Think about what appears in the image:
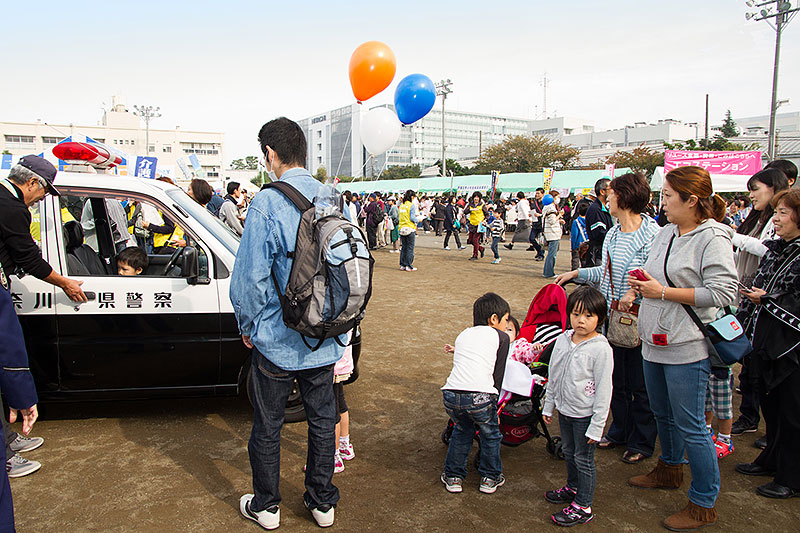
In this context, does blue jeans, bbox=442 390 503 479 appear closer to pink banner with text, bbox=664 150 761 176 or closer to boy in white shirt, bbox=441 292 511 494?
boy in white shirt, bbox=441 292 511 494

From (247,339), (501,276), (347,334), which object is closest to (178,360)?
(247,339)

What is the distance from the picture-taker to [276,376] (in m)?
2.70

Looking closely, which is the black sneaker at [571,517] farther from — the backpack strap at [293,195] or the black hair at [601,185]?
the black hair at [601,185]

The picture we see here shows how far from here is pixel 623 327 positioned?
354 cm

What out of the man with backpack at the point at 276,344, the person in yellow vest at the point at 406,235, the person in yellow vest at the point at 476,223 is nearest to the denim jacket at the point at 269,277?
the man with backpack at the point at 276,344

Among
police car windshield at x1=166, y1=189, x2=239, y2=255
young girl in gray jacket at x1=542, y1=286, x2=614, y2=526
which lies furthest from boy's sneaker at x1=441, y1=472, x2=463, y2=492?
police car windshield at x1=166, y1=189, x2=239, y2=255

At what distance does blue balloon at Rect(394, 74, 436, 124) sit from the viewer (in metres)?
12.4

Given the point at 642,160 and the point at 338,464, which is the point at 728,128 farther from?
the point at 338,464

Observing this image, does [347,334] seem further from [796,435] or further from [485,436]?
[796,435]

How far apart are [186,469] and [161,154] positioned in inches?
2995

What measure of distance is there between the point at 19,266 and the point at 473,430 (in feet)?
10.0

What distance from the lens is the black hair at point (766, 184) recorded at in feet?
12.8

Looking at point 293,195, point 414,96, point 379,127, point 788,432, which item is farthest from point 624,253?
point 379,127

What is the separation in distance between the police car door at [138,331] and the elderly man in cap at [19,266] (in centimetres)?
19
